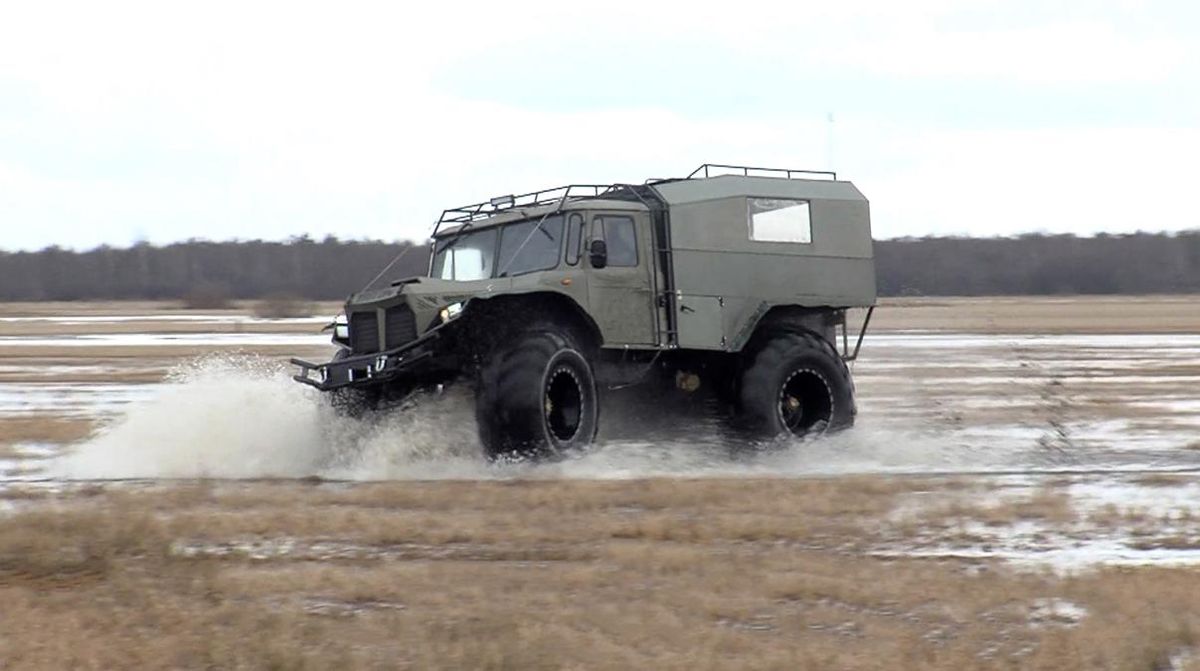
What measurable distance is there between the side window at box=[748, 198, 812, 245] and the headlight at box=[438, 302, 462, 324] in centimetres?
390

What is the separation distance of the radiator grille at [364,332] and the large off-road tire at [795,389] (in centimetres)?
395

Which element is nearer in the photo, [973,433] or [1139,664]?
[1139,664]

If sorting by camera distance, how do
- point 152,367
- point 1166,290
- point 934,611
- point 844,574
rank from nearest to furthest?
point 934,611, point 844,574, point 152,367, point 1166,290

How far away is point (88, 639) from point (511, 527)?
3.74 meters

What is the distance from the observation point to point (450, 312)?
14.1m

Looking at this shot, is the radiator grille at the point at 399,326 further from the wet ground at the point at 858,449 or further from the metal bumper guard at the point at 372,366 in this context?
the wet ground at the point at 858,449

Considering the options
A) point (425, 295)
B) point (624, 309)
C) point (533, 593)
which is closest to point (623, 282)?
point (624, 309)

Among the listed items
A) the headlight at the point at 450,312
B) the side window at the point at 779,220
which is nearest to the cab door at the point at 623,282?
the side window at the point at 779,220

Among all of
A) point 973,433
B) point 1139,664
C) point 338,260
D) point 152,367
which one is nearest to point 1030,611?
point 1139,664

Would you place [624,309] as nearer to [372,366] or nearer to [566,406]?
[566,406]

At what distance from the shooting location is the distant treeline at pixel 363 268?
276ft

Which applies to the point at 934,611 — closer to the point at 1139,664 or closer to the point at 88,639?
the point at 1139,664

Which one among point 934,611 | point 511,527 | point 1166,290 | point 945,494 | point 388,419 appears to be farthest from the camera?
point 1166,290

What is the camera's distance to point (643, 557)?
9.36m
